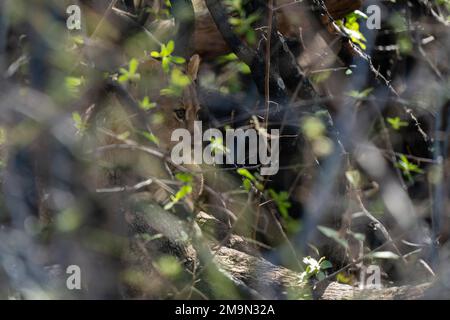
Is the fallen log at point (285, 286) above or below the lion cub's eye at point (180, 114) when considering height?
below

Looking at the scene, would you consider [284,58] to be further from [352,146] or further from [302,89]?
[352,146]

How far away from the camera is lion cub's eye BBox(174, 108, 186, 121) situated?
2.71 metres

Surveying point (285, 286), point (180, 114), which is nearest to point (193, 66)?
point (180, 114)

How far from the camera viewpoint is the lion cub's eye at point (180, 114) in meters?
2.71

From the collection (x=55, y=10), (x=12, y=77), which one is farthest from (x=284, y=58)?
(x=12, y=77)

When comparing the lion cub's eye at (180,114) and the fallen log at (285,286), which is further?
the lion cub's eye at (180,114)

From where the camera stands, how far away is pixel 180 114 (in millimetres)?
2725

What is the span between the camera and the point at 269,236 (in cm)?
308

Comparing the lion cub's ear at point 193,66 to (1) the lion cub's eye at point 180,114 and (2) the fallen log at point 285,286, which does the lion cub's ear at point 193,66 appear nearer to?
(1) the lion cub's eye at point 180,114

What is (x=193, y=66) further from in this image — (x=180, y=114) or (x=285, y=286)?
(x=285, y=286)

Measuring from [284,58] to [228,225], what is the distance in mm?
802

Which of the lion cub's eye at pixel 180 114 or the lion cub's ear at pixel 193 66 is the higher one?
the lion cub's ear at pixel 193 66

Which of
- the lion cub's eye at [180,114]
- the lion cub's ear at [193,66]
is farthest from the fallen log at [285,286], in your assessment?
the lion cub's ear at [193,66]

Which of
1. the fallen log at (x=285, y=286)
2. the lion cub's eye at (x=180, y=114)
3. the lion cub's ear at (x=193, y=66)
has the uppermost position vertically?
the lion cub's ear at (x=193, y=66)
